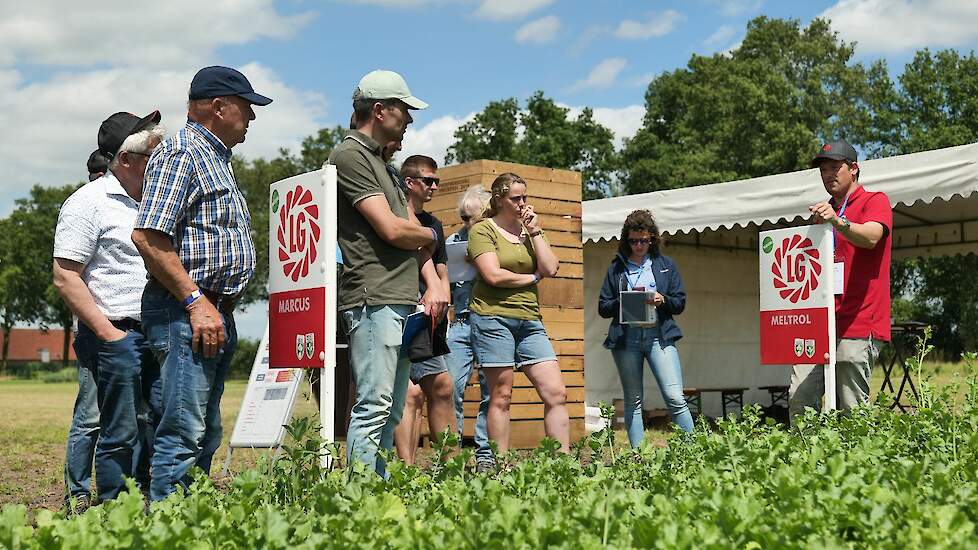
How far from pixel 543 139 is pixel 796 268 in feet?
127

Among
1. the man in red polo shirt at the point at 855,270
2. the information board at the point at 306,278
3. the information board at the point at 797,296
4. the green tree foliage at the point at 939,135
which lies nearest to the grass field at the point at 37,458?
the information board at the point at 306,278

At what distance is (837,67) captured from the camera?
38500 mm

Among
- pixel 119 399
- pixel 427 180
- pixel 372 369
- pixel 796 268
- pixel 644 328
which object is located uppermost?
pixel 427 180

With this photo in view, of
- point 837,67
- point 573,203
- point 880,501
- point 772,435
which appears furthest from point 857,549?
point 837,67

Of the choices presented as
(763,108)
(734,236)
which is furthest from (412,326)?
Answer: (763,108)

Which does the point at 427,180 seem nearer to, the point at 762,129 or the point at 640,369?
the point at 640,369

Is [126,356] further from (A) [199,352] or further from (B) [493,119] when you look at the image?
(B) [493,119]

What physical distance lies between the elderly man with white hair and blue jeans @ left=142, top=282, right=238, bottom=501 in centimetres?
74

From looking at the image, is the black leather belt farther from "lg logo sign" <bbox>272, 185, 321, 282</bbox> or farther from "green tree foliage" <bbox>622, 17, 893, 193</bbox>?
"green tree foliage" <bbox>622, 17, 893, 193</bbox>

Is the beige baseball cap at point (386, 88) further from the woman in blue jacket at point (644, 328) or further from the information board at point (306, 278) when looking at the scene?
the woman in blue jacket at point (644, 328)

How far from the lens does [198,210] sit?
3.75m

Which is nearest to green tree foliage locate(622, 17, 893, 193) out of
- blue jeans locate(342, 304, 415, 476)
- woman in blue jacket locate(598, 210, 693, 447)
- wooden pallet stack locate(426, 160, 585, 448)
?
wooden pallet stack locate(426, 160, 585, 448)

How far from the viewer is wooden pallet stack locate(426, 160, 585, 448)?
862cm

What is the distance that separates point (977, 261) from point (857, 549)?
34480mm
